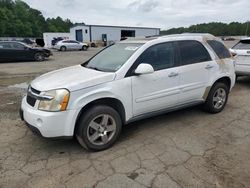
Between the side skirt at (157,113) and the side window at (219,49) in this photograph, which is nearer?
the side skirt at (157,113)

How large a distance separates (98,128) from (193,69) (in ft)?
7.12

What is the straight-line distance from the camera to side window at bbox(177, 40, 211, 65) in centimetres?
443

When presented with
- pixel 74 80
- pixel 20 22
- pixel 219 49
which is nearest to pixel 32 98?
pixel 74 80

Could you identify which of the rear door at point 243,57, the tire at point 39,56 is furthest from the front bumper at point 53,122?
the tire at point 39,56

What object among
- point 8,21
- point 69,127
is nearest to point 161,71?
point 69,127

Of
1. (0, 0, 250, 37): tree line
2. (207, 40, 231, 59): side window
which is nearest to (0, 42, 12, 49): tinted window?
(207, 40, 231, 59): side window

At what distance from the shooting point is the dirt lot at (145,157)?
2.91 metres

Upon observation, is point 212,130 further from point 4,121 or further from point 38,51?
point 38,51

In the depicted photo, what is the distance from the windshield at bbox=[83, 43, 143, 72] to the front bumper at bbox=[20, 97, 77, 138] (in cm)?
107

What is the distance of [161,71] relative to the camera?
407cm

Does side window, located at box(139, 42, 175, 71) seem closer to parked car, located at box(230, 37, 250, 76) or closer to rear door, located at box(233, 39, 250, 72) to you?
parked car, located at box(230, 37, 250, 76)

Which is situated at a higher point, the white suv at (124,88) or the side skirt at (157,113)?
the white suv at (124,88)

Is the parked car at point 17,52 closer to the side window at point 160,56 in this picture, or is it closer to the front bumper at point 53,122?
the front bumper at point 53,122

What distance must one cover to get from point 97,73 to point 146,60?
876mm
